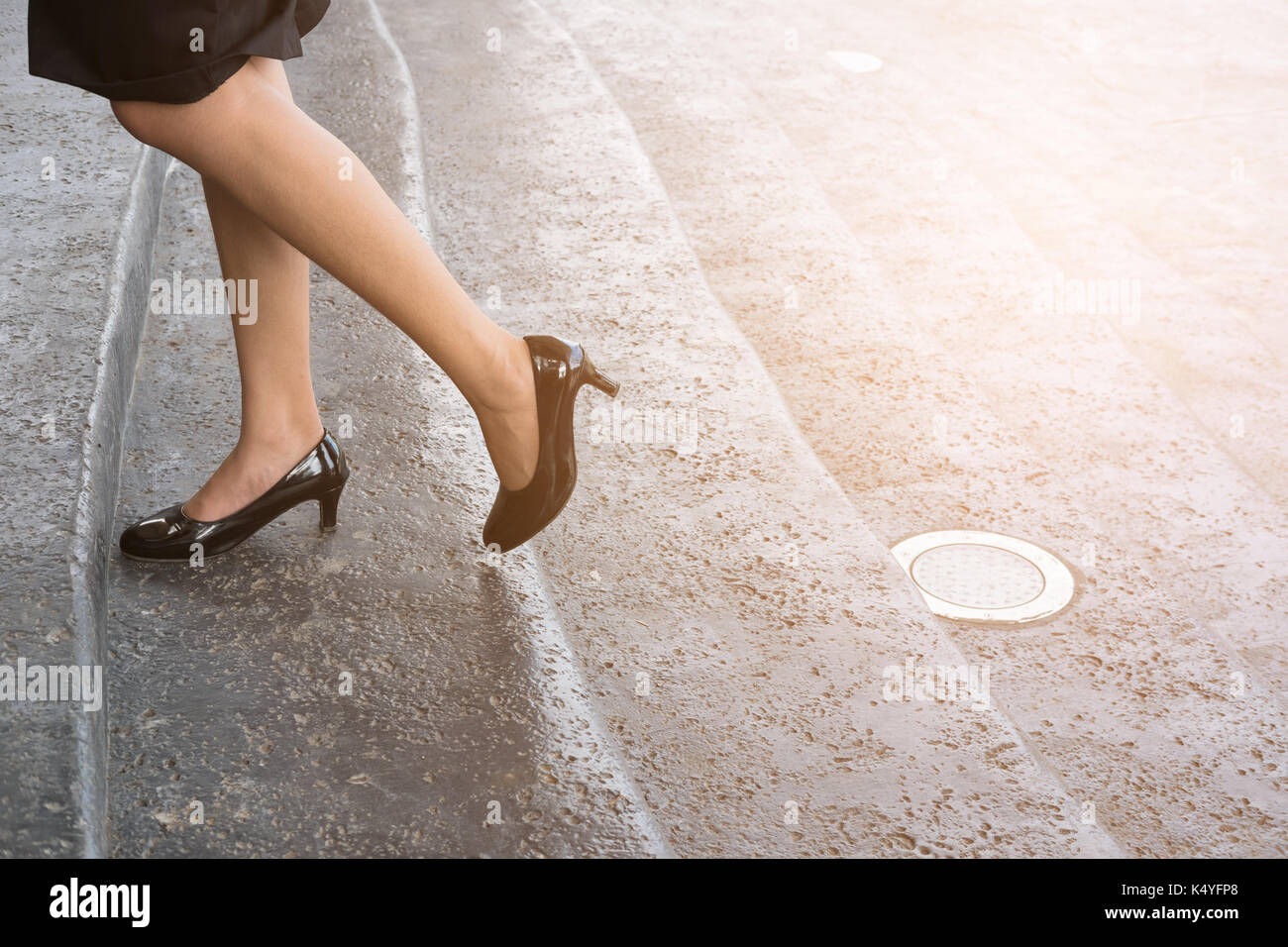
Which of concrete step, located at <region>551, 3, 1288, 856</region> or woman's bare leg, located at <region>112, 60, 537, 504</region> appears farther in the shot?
concrete step, located at <region>551, 3, 1288, 856</region>

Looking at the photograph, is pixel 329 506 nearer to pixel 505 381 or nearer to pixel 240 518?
pixel 240 518

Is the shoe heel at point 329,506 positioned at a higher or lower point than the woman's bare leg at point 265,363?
lower

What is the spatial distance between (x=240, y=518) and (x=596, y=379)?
62 centimetres

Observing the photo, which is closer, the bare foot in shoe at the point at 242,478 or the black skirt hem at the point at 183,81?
the black skirt hem at the point at 183,81

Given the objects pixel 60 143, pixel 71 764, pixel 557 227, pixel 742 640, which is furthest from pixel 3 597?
pixel 557 227

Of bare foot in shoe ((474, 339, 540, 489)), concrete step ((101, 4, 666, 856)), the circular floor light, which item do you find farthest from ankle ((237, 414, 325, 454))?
the circular floor light

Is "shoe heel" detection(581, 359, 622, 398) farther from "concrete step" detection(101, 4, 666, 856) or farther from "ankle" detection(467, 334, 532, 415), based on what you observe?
"concrete step" detection(101, 4, 666, 856)

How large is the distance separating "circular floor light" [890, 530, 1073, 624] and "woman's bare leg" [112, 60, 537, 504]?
1039 millimetres

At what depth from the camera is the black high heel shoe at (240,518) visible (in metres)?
1.89

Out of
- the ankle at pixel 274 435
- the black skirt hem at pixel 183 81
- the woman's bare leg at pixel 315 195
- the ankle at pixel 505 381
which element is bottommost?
the ankle at pixel 274 435

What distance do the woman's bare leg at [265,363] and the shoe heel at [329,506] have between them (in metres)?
0.10

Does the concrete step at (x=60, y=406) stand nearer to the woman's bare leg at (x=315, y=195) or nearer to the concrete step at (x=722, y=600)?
the woman's bare leg at (x=315, y=195)

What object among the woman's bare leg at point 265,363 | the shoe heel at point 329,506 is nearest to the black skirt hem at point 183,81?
the woman's bare leg at point 265,363

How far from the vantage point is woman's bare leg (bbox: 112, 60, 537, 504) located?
4.94 feet
